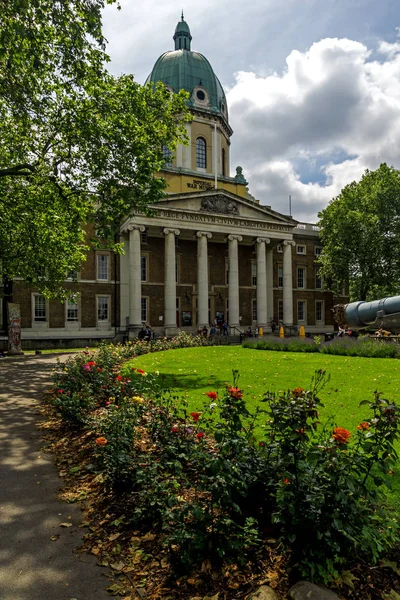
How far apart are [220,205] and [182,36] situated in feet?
84.8

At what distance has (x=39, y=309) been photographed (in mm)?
34719

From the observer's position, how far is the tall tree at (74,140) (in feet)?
43.0

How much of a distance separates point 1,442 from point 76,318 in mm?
30730

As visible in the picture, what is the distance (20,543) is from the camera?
11.3 ft

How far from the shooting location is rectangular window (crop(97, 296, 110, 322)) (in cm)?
3691

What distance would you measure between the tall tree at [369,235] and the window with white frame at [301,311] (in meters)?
5.61

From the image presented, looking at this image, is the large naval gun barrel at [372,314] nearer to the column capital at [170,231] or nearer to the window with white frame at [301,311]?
the column capital at [170,231]

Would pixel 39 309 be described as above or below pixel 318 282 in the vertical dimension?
below

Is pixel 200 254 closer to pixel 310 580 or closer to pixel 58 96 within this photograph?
pixel 58 96

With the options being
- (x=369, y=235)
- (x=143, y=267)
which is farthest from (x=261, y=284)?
(x=369, y=235)

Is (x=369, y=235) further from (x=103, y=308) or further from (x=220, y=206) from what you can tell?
(x=103, y=308)

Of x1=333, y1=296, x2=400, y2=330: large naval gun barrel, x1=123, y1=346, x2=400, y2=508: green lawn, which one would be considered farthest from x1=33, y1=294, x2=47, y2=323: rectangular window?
x1=333, y1=296, x2=400, y2=330: large naval gun barrel

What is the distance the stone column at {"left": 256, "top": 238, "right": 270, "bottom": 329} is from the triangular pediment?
2.69m

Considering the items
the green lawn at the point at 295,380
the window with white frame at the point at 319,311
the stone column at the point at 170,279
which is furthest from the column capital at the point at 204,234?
the green lawn at the point at 295,380
